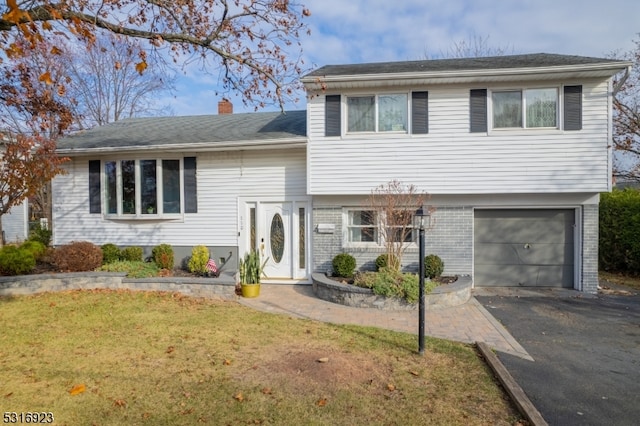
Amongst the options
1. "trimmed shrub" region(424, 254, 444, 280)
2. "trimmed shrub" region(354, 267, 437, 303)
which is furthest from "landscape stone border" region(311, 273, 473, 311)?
"trimmed shrub" region(424, 254, 444, 280)

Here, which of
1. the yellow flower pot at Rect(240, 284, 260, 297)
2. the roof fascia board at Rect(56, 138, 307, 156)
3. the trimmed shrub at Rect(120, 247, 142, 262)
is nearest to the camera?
the yellow flower pot at Rect(240, 284, 260, 297)

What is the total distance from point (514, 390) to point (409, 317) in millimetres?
3457

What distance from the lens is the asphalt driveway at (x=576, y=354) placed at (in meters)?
3.99

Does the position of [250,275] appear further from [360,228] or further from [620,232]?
[620,232]

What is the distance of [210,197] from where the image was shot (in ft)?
36.2

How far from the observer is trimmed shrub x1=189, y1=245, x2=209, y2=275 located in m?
10.2

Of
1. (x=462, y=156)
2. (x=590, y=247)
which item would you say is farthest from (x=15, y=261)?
(x=590, y=247)

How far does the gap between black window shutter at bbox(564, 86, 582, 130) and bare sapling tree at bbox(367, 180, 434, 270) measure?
3.85 metres

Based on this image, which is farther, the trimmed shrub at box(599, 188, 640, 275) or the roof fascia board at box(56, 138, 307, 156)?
the trimmed shrub at box(599, 188, 640, 275)

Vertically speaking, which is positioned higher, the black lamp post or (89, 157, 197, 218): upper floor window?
(89, 157, 197, 218): upper floor window

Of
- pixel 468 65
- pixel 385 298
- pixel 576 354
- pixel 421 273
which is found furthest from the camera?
pixel 468 65

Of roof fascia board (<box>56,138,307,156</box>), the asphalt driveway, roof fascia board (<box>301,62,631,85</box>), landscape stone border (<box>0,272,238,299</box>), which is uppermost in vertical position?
roof fascia board (<box>301,62,631,85</box>)

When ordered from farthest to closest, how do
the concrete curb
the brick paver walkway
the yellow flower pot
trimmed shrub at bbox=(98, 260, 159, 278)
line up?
trimmed shrub at bbox=(98, 260, 159, 278)
the yellow flower pot
the brick paver walkway
the concrete curb

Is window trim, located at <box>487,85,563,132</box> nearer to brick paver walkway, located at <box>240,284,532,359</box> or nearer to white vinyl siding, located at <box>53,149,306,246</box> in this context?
brick paver walkway, located at <box>240,284,532,359</box>
